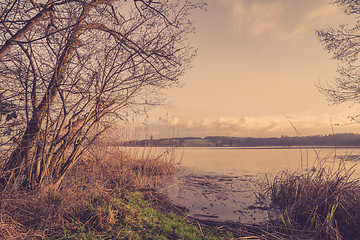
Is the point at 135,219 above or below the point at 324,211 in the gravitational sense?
below

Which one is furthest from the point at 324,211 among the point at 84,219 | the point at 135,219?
the point at 84,219

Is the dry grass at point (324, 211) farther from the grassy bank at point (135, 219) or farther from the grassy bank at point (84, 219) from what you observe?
the grassy bank at point (84, 219)

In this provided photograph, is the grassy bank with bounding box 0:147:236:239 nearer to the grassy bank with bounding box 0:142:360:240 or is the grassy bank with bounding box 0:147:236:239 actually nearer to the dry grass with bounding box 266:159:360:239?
the grassy bank with bounding box 0:142:360:240

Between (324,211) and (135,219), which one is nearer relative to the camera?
(135,219)

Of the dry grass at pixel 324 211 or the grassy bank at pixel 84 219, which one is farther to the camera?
the dry grass at pixel 324 211

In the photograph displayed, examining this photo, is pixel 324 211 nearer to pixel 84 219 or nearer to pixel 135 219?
pixel 135 219

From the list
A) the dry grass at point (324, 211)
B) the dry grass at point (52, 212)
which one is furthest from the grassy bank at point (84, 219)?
the dry grass at point (324, 211)

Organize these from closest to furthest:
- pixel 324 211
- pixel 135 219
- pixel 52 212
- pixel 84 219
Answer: pixel 52 212 → pixel 84 219 → pixel 135 219 → pixel 324 211

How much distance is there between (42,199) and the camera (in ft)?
11.9

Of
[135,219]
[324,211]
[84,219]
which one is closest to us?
[84,219]

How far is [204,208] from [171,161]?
5466 mm

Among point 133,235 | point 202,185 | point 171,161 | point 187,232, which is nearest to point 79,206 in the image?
point 133,235

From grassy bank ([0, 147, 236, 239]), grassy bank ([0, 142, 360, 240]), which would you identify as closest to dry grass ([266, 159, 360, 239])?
grassy bank ([0, 142, 360, 240])

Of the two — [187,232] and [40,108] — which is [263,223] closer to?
[187,232]
